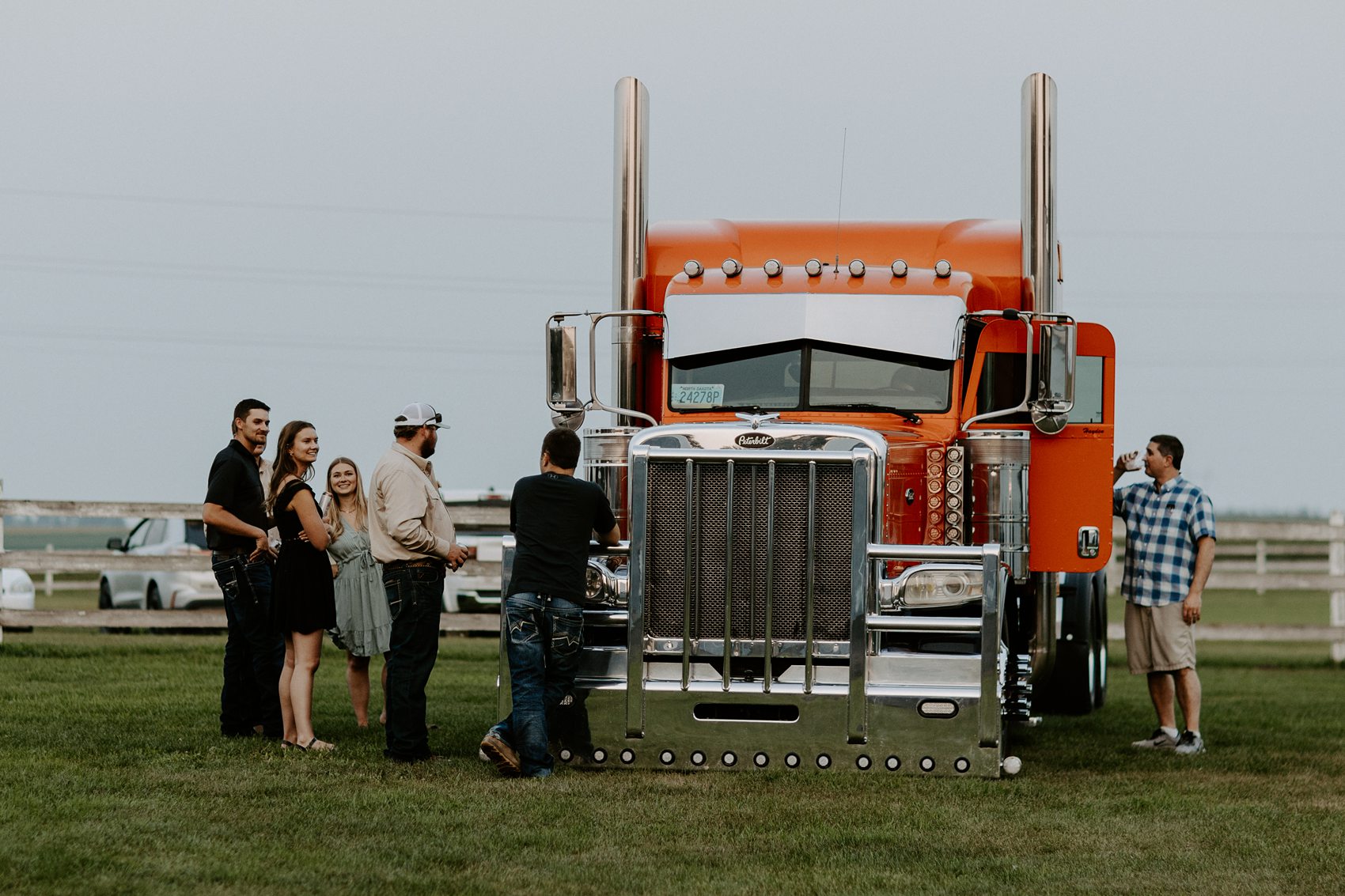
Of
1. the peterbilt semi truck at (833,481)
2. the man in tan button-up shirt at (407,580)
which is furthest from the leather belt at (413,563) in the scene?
the peterbilt semi truck at (833,481)

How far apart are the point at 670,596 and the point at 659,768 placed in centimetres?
91

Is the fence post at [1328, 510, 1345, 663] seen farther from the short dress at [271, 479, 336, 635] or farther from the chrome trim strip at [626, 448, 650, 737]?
the short dress at [271, 479, 336, 635]

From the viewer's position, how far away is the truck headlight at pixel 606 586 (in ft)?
30.7

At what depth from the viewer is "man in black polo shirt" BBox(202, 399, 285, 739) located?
1036 cm

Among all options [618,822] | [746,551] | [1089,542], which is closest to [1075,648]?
[1089,542]

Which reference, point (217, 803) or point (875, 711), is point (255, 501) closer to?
point (217, 803)

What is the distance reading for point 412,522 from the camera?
30.7 ft

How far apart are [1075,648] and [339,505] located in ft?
19.6

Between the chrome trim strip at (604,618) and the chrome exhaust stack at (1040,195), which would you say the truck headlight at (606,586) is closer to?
Answer: the chrome trim strip at (604,618)

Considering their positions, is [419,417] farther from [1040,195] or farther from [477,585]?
[477,585]

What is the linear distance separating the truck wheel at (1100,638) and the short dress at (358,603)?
571cm

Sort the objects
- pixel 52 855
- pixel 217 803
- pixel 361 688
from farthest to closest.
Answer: pixel 361 688 < pixel 217 803 < pixel 52 855

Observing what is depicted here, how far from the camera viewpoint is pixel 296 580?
9953mm

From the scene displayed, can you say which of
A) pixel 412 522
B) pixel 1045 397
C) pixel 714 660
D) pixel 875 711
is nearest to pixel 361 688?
pixel 412 522
